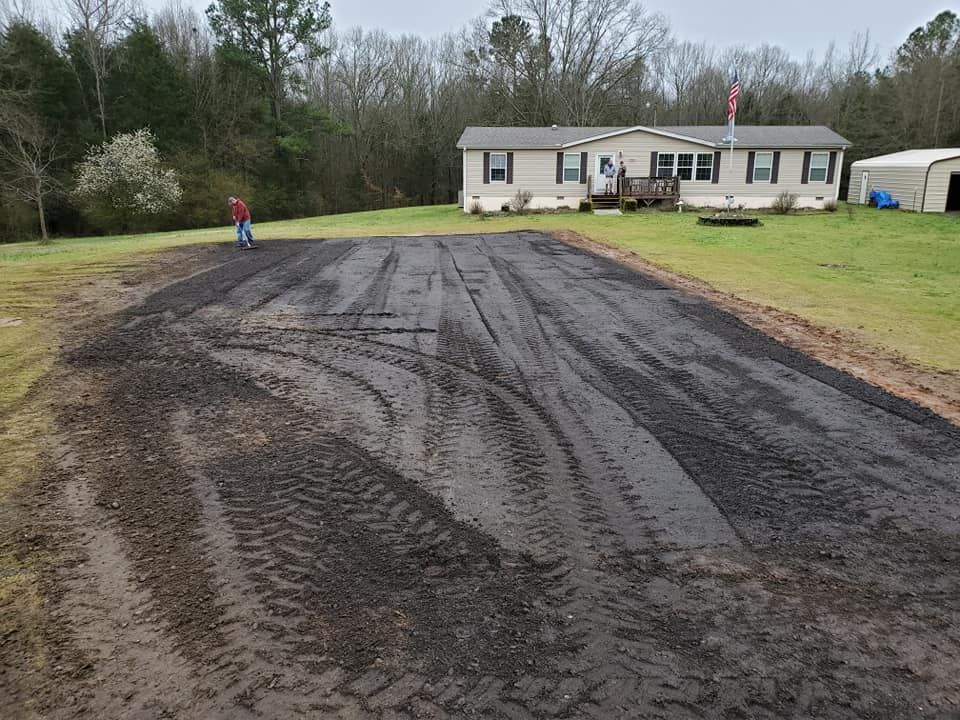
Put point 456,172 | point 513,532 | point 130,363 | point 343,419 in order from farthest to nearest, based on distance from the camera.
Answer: point 456,172 → point 130,363 → point 343,419 → point 513,532

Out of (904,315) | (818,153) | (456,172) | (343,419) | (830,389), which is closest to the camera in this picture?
(343,419)

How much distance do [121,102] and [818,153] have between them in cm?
3334

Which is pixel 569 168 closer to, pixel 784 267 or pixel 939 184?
pixel 939 184

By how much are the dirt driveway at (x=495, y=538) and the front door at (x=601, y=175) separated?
22.4 m

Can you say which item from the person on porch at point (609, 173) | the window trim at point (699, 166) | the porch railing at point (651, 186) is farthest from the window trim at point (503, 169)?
the window trim at point (699, 166)

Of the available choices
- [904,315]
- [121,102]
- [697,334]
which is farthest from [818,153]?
[121,102]

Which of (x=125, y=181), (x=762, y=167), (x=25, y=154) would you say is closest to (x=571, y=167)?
(x=762, y=167)

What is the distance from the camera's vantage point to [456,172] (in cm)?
4553

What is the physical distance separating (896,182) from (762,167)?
663cm

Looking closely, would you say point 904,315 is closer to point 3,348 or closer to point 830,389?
point 830,389

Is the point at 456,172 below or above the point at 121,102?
below

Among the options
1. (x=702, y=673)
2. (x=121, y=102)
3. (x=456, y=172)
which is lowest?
(x=702, y=673)

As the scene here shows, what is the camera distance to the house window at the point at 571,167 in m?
28.5

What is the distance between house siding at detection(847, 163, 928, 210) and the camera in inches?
1125
